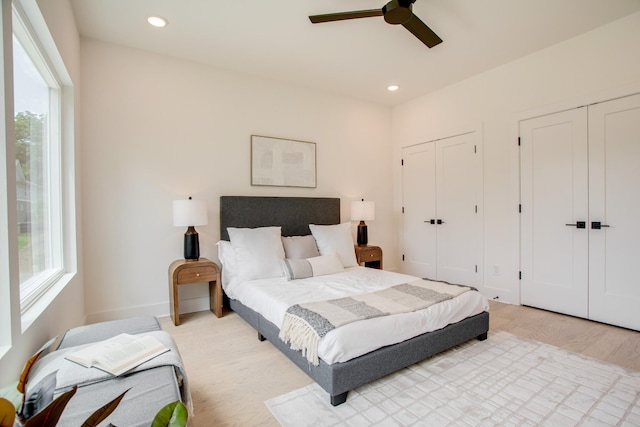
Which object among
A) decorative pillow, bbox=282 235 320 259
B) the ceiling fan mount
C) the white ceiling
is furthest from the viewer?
decorative pillow, bbox=282 235 320 259

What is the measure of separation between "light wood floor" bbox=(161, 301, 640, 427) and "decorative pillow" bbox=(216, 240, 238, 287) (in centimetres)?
43

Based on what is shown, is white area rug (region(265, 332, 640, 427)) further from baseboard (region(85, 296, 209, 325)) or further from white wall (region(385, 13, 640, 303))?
baseboard (region(85, 296, 209, 325))

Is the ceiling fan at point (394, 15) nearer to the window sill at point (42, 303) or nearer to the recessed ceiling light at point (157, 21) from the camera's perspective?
the recessed ceiling light at point (157, 21)

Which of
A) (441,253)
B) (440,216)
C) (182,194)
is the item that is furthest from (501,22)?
(182,194)

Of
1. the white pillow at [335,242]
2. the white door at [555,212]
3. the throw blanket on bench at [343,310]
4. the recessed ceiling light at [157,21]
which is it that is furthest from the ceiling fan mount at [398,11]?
the white pillow at [335,242]

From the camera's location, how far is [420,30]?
8.16 feet

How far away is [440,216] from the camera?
4570mm

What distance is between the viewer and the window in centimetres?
176

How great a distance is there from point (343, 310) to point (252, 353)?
0.93 metres

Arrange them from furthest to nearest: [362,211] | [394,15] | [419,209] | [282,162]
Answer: [419,209]
[362,211]
[282,162]
[394,15]

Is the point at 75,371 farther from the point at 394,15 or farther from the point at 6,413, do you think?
the point at 394,15

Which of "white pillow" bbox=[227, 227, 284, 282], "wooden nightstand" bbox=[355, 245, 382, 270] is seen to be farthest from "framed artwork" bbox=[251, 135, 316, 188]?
"wooden nightstand" bbox=[355, 245, 382, 270]

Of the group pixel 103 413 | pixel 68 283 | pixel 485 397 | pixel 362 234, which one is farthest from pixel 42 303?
pixel 362 234

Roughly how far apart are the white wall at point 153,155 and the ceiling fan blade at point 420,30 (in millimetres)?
2085
